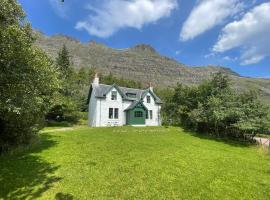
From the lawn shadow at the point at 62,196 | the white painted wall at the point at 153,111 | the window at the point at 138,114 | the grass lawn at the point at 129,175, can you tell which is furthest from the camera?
the white painted wall at the point at 153,111

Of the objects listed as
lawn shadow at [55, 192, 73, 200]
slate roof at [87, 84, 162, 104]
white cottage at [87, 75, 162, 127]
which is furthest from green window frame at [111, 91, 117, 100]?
lawn shadow at [55, 192, 73, 200]

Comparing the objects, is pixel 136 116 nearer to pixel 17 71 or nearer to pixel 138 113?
pixel 138 113

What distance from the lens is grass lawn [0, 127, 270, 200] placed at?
8.13m

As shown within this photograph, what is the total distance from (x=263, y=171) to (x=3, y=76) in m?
14.5

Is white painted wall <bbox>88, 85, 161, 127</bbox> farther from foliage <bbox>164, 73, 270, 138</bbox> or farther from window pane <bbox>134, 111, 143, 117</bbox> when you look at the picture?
foliage <bbox>164, 73, 270, 138</bbox>

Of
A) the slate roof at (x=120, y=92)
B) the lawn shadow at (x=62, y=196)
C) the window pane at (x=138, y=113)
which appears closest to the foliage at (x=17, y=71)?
the lawn shadow at (x=62, y=196)

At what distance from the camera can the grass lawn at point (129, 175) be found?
813 cm

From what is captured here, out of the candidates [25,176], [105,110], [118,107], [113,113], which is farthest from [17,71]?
[118,107]

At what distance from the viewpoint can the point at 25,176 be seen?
381 inches

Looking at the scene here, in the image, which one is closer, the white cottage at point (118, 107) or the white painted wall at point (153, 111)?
the white cottage at point (118, 107)

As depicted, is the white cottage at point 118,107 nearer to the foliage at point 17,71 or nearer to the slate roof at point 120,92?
the slate roof at point 120,92

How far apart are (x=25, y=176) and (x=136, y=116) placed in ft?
82.5

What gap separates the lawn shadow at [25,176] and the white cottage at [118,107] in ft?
61.7

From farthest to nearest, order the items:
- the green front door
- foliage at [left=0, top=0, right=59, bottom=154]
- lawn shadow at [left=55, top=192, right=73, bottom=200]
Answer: the green front door < foliage at [left=0, top=0, right=59, bottom=154] < lawn shadow at [left=55, top=192, right=73, bottom=200]
